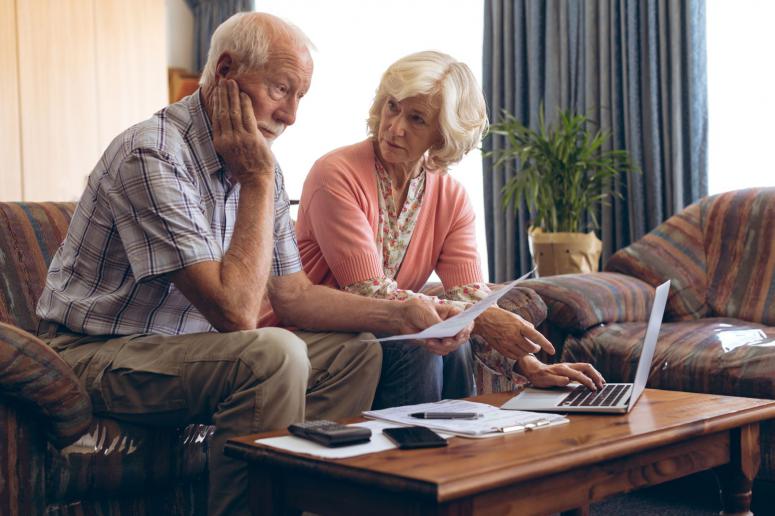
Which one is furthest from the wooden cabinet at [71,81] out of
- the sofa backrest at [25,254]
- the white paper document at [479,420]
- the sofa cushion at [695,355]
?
the white paper document at [479,420]

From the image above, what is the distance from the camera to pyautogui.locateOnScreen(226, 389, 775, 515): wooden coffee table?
40.3 inches

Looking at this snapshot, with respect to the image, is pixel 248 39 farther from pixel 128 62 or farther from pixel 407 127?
pixel 128 62

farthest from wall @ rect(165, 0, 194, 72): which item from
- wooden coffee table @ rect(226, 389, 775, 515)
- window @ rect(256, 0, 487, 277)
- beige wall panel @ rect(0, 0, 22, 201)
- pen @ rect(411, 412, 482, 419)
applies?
wooden coffee table @ rect(226, 389, 775, 515)

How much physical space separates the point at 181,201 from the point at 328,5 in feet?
12.9

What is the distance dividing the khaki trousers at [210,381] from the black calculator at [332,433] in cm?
22

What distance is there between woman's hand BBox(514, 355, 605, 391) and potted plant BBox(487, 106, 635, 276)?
5.39 feet

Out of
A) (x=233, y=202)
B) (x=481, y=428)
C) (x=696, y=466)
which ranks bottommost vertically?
(x=696, y=466)

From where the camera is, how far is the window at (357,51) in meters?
4.51

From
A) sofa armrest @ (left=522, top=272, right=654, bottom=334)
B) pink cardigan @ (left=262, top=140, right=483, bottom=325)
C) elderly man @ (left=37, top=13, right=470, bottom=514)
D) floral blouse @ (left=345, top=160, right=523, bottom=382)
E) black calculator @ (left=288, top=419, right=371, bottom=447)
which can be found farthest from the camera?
sofa armrest @ (left=522, top=272, right=654, bottom=334)

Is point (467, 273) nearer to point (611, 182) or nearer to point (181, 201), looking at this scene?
point (181, 201)

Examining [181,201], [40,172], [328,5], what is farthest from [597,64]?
[181,201]

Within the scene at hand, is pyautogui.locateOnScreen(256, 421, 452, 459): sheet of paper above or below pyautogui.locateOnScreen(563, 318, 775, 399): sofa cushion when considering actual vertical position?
above

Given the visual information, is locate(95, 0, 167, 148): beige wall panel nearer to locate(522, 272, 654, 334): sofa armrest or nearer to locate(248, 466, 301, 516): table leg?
locate(522, 272, 654, 334): sofa armrest

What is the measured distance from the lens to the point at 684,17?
11.5 ft
